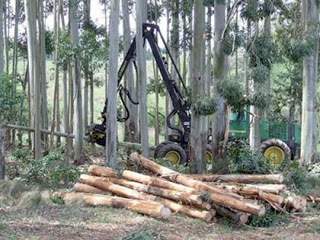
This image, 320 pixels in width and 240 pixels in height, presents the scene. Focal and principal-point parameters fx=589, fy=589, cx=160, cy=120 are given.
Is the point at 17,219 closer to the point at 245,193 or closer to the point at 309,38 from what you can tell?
the point at 245,193

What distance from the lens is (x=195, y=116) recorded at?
13.7m

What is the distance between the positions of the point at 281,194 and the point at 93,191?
353cm

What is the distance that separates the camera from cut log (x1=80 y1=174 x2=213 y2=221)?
9844 mm

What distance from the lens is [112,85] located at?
1303 cm

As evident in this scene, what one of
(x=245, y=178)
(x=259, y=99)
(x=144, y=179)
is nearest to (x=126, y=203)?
(x=144, y=179)

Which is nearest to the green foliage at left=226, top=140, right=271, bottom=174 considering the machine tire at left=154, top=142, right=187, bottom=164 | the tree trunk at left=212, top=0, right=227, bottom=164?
the tree trunk at left=212, top=0, right=227, bottom=164

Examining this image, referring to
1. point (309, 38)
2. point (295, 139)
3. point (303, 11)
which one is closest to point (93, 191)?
point (309, 38)

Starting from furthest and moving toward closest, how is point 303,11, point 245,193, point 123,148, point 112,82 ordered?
point 123,148, point 303,11, point 112,82, point 245,193

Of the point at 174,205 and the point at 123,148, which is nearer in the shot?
the point at 174,205

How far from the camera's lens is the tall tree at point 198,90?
1363cm

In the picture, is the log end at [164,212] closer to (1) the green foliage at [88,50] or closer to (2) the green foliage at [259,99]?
(2) the green foliage at [259,99]

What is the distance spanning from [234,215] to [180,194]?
0.99 meters

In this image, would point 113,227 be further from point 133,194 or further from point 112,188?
point 112,188

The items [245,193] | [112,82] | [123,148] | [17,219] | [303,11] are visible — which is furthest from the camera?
[123,148]
